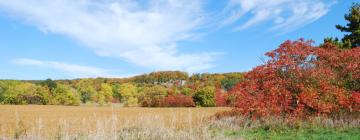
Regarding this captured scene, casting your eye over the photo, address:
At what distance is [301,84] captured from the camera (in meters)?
14.4

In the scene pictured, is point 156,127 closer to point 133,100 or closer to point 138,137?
point 138,137

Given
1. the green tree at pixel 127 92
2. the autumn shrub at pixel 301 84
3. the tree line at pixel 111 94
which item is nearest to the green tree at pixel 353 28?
the autumn shrub at pixel 301 84

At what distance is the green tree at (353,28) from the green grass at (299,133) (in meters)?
10.6

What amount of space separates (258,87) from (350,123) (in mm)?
3479

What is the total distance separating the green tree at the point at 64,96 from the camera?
5144 centimetres

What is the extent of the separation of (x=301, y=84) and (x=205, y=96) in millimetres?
30708

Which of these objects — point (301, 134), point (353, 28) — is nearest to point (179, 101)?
point (353, 28)

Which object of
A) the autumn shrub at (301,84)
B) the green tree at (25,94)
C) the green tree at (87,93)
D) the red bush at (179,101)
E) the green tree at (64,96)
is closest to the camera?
the autumn shrub at (301,84)

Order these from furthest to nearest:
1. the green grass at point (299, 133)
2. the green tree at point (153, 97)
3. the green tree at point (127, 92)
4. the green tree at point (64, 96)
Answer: the green tree at point (127, 92)
the green tree at point (64, 96)
the green tree at point (153, 97)
the green grass at point (299, 133)

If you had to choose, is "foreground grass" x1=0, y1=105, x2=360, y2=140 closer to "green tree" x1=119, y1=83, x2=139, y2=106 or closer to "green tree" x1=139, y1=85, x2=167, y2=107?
"green tree" x1=139, y1=85, x2=167, y2=107

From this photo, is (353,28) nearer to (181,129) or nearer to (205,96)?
(181,129)

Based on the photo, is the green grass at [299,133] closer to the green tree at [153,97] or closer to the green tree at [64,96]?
the green tree at [153,97]

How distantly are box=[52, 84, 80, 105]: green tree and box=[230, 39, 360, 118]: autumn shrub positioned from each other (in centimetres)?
3967

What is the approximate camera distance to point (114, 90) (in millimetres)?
60062
